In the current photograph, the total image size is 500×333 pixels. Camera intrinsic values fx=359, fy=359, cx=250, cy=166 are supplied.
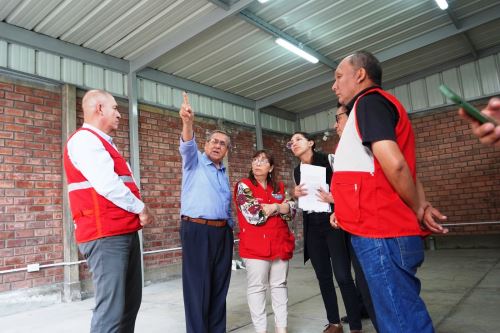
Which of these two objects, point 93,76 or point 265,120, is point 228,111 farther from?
point 93,76

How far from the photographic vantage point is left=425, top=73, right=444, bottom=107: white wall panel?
765cm

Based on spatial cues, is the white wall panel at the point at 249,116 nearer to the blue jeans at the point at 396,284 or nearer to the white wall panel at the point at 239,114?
the white wall panel at the point at 239,114

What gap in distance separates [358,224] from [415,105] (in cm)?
750

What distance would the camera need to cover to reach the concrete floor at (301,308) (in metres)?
3.07

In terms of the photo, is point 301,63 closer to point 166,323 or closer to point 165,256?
point 165,256

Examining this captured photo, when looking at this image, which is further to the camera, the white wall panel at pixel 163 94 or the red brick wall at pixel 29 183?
the white wall panel at pixel 163 94

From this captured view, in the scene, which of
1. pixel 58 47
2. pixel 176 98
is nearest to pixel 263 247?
pixel 58 47

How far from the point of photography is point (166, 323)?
3418mm

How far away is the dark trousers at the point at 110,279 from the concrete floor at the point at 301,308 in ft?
4.85

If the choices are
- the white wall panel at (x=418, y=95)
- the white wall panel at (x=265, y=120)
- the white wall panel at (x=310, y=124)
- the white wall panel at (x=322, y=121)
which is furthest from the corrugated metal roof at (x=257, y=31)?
the white wall panel at (x=310, y=124)

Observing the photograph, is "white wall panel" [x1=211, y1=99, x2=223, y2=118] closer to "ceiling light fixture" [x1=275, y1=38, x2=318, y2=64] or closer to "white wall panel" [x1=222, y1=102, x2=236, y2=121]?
"white wall panel" [x1=222, y1=102, x2=236, y2=121]

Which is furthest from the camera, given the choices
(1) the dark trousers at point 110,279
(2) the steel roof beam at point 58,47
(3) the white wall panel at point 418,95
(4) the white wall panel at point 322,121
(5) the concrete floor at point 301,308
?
(4) the white wall panel at point 322,121

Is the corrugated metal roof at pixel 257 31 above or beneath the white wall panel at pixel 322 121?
above

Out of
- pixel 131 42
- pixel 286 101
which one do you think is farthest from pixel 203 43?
pixel 286 101
